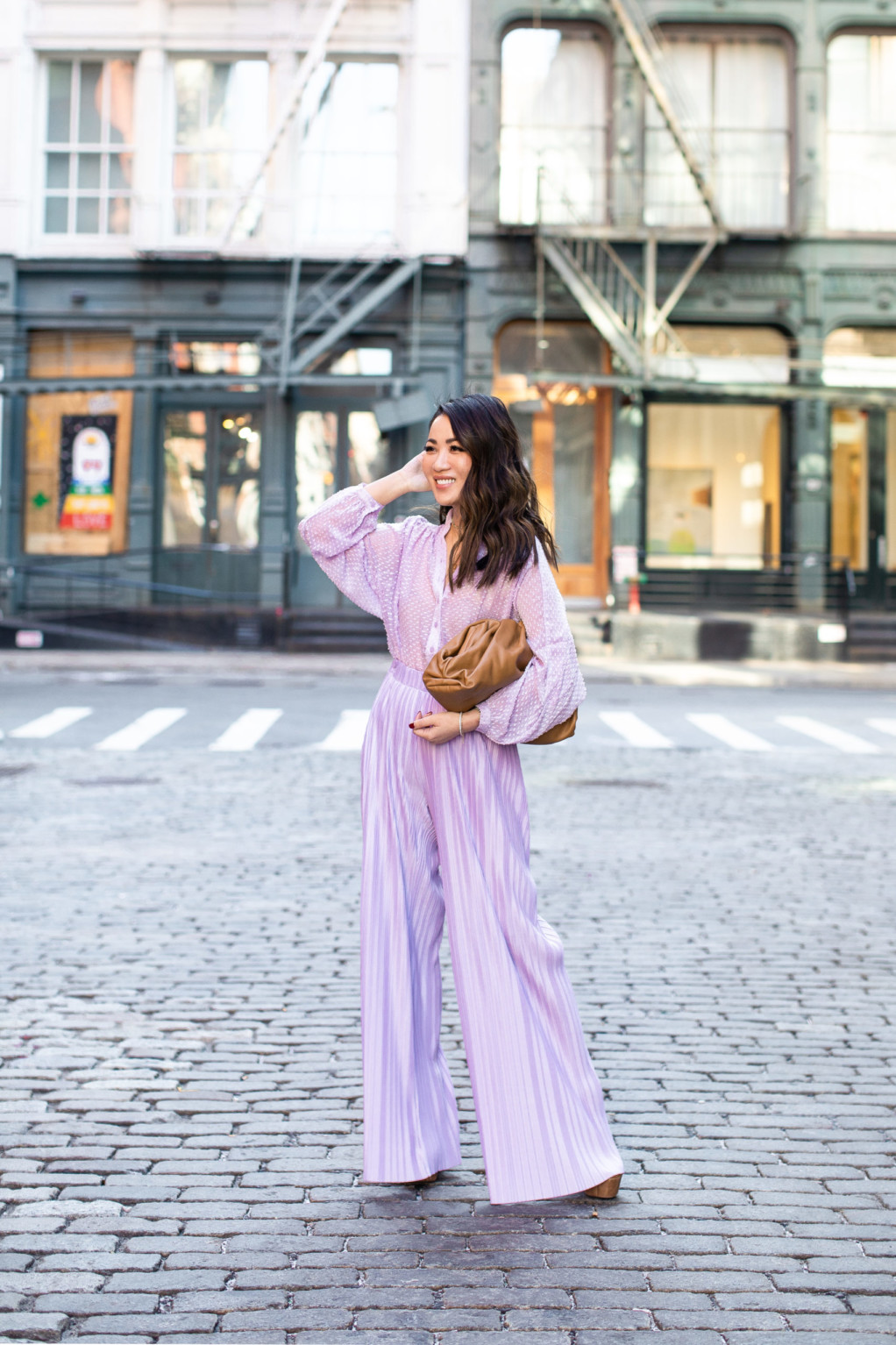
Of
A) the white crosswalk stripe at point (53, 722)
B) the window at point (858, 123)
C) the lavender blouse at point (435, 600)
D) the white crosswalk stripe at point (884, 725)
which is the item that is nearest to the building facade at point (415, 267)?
the window at point (858, 123)

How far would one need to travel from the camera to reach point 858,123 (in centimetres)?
2691

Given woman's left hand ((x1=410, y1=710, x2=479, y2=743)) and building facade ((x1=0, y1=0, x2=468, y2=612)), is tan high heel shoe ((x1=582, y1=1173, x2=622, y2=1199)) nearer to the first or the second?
woman's left hand ((x1=410, y1=710, x2=479, y2=743))

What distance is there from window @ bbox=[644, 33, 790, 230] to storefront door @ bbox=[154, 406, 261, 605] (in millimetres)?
7919

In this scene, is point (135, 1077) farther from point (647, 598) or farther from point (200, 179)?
point (200, 179)

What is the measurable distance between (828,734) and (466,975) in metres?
12.3

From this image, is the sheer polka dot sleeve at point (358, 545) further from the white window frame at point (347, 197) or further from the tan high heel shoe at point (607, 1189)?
the white window frame at point (347, 197)

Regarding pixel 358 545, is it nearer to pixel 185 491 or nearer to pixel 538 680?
pixel 538 680

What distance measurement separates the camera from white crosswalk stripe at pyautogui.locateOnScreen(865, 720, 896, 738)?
52.3ft

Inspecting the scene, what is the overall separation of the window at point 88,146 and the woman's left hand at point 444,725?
2464 cm

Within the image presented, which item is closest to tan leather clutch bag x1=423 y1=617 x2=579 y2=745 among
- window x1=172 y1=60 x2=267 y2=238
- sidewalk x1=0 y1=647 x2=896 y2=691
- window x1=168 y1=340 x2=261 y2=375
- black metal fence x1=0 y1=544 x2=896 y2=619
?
sidewalk x1=0 y1=647 x2=896 y2=691

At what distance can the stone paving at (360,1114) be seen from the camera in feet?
10.9

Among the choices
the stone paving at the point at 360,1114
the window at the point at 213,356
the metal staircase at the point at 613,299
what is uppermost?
the metal staircase at the point at 613,299

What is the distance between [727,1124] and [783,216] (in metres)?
24.6

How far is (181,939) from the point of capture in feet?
22.4
